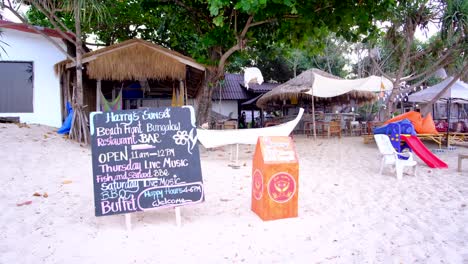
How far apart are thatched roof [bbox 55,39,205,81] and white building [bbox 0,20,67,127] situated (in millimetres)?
482

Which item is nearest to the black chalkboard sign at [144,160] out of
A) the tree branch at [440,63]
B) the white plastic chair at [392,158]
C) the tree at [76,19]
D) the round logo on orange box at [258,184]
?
the round logo on orange box at [258,184]

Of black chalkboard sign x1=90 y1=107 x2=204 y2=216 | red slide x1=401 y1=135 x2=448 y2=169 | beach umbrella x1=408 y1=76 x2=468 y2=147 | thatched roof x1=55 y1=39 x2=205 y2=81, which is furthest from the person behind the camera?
beach umbrella x1=408 y1=76 x2=468 y2=147

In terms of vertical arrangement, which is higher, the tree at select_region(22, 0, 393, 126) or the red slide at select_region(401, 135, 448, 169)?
the tree at select_region(22, 0, 393, 126)

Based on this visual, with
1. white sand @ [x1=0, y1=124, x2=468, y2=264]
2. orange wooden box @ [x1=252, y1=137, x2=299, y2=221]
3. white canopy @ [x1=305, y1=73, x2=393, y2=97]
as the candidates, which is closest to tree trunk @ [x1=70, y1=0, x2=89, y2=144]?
white sand @ [x1=0, y1=124, x2=468, y2=264]

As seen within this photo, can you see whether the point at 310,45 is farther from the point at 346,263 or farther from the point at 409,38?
the point at 346,263

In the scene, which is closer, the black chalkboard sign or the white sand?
the white sand

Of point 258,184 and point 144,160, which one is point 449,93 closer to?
point 258,184

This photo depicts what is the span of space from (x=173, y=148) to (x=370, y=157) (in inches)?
226

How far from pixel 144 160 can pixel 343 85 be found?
839 centimetres

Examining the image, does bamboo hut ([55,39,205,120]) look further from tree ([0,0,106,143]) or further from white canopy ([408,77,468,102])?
Answer: white canopy ([408,77,468,102])

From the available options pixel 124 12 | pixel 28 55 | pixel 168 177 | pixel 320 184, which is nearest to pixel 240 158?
pixel 320 184

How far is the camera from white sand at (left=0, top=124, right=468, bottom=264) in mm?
2504

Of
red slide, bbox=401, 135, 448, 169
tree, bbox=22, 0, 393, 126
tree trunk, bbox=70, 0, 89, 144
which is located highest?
tree, bbox=22, 0, 393, 126

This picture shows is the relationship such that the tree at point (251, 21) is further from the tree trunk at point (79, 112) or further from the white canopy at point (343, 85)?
the tree trunk at point (79, 112)
